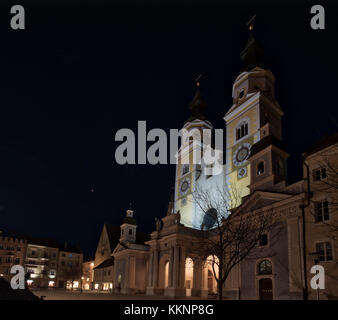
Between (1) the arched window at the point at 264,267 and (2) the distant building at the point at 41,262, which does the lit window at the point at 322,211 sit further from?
(2) the distant building at the point at 41,262

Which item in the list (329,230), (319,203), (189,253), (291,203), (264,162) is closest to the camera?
(329,230)

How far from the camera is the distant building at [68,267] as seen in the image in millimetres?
86188

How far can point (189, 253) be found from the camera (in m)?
47.1

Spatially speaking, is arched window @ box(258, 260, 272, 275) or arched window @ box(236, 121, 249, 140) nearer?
arched window @ box(258, 260, 272, 275)

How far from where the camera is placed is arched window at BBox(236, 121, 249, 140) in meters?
53.0

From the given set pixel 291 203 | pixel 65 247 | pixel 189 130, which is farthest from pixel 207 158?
pixel 65 247

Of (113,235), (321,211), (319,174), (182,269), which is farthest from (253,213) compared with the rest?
(113,235)

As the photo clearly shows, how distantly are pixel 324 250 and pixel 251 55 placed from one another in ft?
136

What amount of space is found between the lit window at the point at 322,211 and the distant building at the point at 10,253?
75985 millimetres

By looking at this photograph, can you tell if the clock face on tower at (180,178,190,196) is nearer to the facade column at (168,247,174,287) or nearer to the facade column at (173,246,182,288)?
the facade column at (168,247,174,287)

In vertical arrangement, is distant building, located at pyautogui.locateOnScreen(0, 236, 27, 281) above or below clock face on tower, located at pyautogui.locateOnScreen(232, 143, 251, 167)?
below

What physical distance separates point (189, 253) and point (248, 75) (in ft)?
102

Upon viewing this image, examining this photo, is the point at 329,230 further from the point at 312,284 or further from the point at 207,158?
the point at 207,158

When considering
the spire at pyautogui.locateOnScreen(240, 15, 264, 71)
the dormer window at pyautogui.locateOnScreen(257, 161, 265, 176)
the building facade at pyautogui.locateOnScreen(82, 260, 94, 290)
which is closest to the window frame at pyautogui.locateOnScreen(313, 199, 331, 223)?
the dormer window at pyautogui.locateOnScreen(257, 161, 265, 176)
